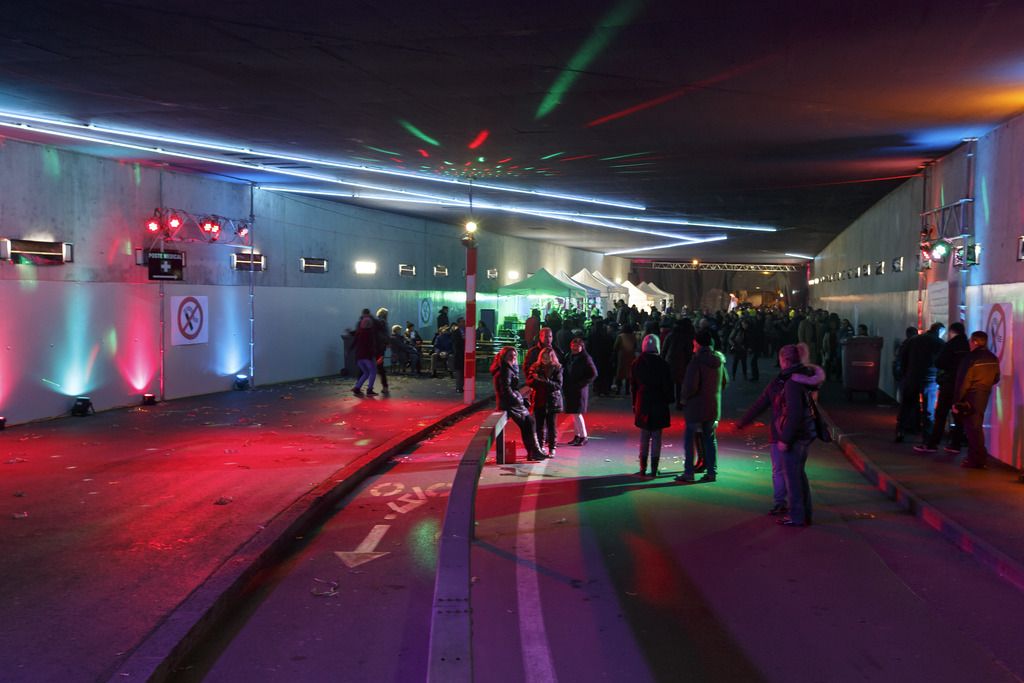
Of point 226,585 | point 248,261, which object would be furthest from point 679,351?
point 226,585

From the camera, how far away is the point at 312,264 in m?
24.8

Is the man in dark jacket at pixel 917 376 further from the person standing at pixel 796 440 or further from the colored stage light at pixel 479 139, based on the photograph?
the colored stage light at pixel 479 139

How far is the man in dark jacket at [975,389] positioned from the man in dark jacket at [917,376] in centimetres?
205

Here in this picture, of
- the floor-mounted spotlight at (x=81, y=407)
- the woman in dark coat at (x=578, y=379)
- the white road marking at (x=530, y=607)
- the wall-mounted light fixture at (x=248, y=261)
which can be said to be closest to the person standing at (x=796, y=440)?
the white road marking at (x=530, y=607)

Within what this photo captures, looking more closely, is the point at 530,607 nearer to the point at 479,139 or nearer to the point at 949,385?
the point at 949,385

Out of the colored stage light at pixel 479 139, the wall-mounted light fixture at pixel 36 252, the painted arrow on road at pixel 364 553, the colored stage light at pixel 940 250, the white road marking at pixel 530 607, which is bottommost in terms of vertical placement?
the painted arrow on road at pixel 364 553

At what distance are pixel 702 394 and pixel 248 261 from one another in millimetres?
13620

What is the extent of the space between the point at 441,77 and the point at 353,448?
18.8ft

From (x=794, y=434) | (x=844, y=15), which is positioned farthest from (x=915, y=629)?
(x=844, y=15)

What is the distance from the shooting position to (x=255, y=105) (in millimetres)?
11961

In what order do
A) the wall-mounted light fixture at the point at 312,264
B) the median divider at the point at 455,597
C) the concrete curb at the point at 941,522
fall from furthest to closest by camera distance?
1. the wall-mounted light fixture at the point at 312,264
2. the concrete curb at the point at 941,522
3. the median divider at the point at 455,597

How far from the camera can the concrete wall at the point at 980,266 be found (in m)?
12.1

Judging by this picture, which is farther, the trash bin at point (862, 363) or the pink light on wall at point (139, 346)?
the trash bin at point (862, 363)

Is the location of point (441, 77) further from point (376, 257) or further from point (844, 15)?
point (376, 257)
